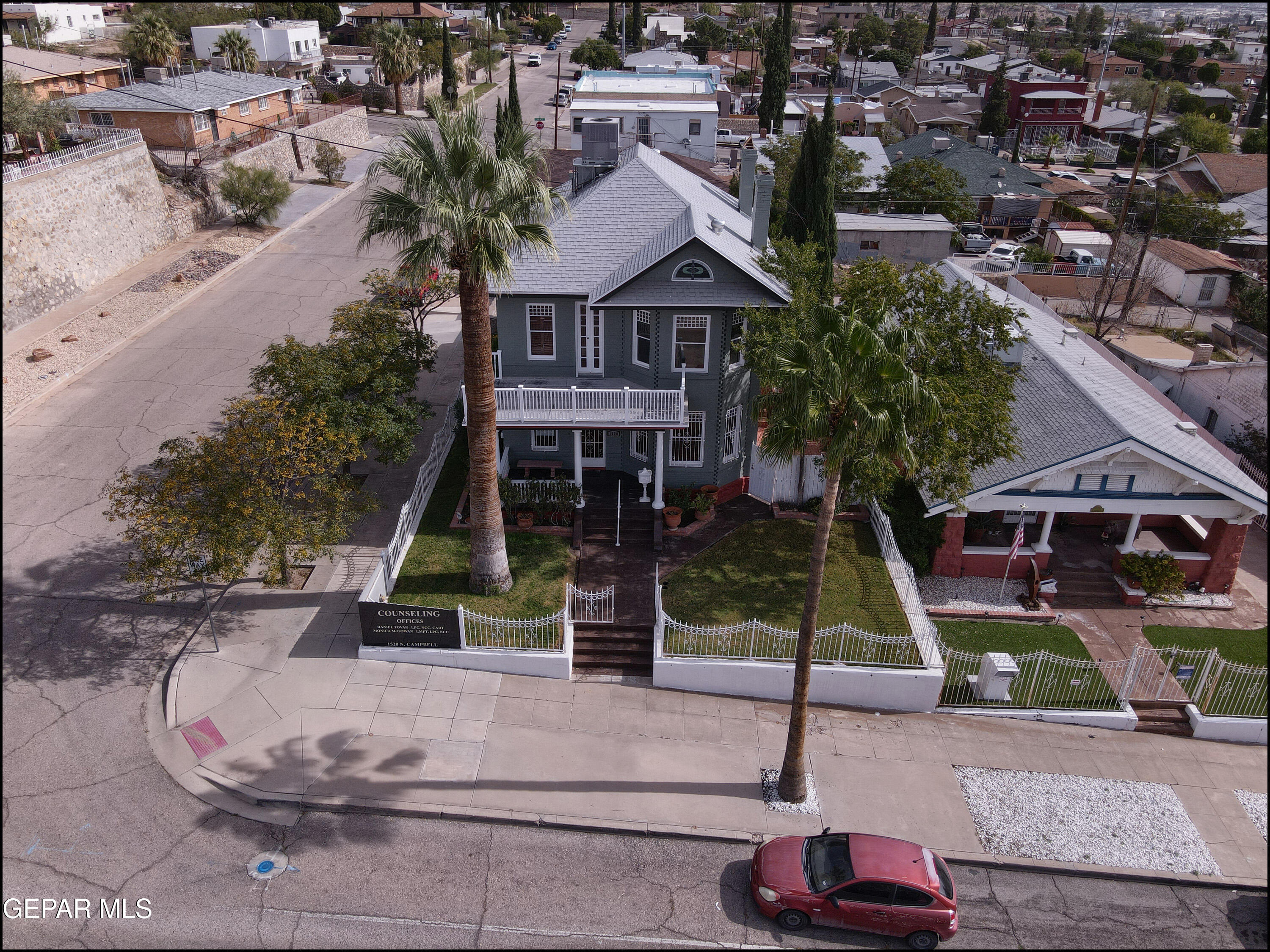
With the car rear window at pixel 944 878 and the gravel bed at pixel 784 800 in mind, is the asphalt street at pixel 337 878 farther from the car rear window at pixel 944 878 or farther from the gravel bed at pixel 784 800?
the gravel bed at pixel 784 800

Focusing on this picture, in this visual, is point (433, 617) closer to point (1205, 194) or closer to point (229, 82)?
point (229, 82)

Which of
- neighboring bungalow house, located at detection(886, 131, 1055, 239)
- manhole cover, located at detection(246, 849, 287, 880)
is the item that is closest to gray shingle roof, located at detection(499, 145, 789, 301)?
manhole cover, located at detection(246, 849, 287, 880)

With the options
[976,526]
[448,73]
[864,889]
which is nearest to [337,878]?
[864,889]

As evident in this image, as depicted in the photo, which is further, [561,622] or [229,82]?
[229,82]

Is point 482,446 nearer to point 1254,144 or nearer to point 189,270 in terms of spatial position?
point 189,270

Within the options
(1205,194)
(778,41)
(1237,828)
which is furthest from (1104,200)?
(1237,828)

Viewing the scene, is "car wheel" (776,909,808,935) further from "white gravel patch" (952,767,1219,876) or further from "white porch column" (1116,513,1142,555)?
"white porch column" (1116,513,1142,555)

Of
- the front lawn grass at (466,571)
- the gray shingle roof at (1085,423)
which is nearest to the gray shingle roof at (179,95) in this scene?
the front lawn grass at (466,571)
